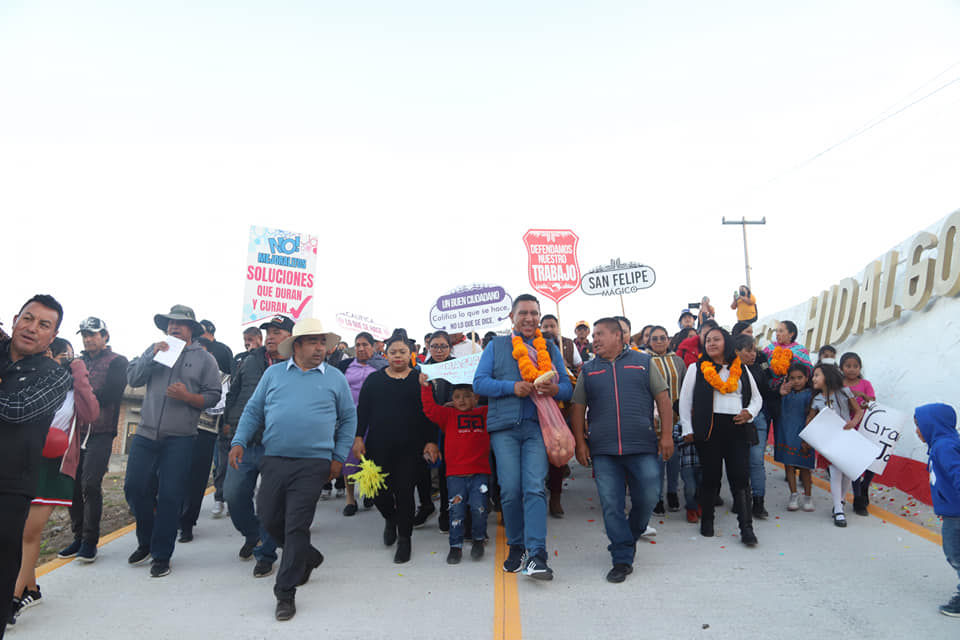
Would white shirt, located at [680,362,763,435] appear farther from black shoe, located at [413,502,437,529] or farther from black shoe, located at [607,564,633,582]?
black shoe, located at [413,502,437,529]

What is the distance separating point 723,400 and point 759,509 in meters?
1.64

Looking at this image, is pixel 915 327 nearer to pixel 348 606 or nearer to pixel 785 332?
pixel 785 332

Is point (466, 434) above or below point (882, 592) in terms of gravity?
above

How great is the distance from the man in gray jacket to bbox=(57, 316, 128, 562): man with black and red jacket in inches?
13.8

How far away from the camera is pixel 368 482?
17.7 feet

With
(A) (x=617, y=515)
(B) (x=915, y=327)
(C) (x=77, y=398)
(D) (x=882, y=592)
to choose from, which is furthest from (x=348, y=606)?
(B) (x=915, y=327)

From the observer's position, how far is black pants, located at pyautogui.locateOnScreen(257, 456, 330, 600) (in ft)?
14.0

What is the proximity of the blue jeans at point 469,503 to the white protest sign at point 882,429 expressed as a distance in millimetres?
4169

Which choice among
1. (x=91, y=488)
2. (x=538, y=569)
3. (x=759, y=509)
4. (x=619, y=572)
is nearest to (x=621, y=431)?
(x=619, y=572)

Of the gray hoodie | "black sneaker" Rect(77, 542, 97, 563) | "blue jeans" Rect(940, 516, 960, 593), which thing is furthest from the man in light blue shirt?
"blue jeans" Rect(940, 516, 960, 593)

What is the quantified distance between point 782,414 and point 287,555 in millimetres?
6029

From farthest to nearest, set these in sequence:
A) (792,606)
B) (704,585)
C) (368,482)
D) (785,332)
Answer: (785,332) → (368,482) → (704,585) → (792,606)

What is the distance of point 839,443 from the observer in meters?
6.43

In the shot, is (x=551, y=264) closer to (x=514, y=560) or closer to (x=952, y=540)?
(x=514, y=560)
